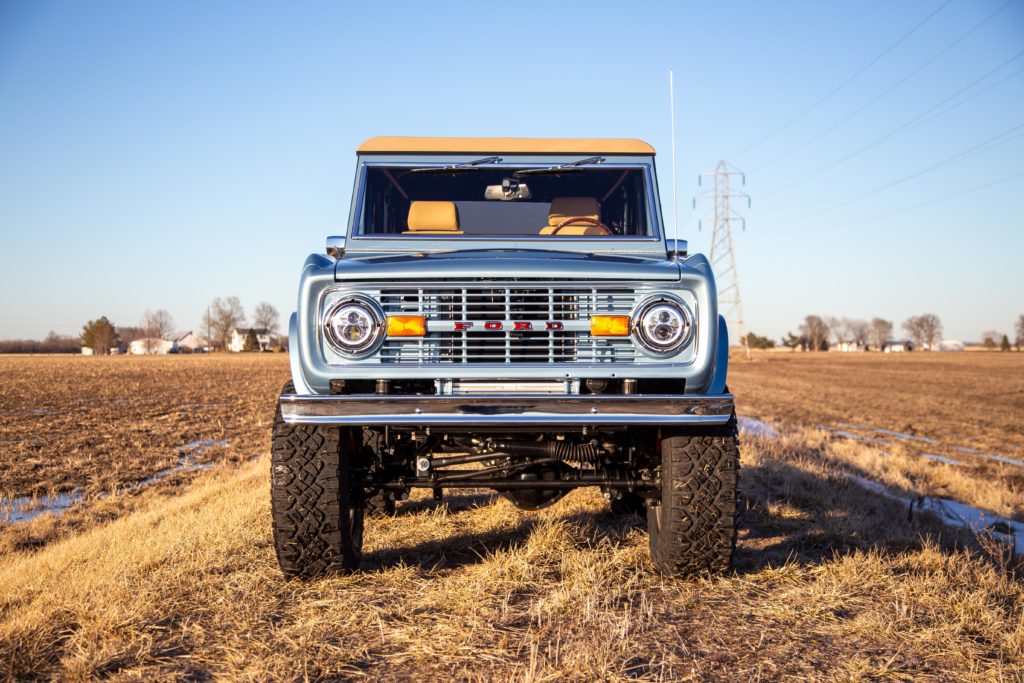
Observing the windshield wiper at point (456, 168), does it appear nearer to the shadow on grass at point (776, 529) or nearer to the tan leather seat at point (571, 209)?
the tan leather seat at point (571, 209)

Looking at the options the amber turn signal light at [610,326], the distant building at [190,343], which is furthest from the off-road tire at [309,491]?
the distant building at [190,343]

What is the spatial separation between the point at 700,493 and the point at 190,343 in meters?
169

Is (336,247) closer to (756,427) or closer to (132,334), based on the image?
(756,427)

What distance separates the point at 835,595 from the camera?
3768 mm

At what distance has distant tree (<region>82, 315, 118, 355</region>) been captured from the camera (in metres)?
113

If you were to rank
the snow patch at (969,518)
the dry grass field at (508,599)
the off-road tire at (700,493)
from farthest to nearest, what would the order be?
the snow patch at (969,518), the off-road tire at (700,493), the dry grass field at (508,599)

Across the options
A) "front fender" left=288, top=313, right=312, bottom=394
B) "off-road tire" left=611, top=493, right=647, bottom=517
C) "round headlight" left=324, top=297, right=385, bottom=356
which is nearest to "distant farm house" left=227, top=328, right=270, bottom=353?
"off-road tire" left=611, top=493, right=647, bottom=517

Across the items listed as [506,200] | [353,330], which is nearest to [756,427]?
[506,200]

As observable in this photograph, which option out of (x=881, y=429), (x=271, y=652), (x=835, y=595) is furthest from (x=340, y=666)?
(x=881, y=429)

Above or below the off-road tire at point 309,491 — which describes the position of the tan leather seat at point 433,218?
above

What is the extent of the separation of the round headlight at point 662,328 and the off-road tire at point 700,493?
1.55 feet

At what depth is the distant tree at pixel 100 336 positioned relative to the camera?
113 metres

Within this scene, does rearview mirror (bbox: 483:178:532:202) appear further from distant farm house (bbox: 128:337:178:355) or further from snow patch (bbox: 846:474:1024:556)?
distant farm house (bbox: 128:337:178:355)

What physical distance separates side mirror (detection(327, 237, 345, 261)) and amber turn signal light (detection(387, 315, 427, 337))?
3.90 ft
